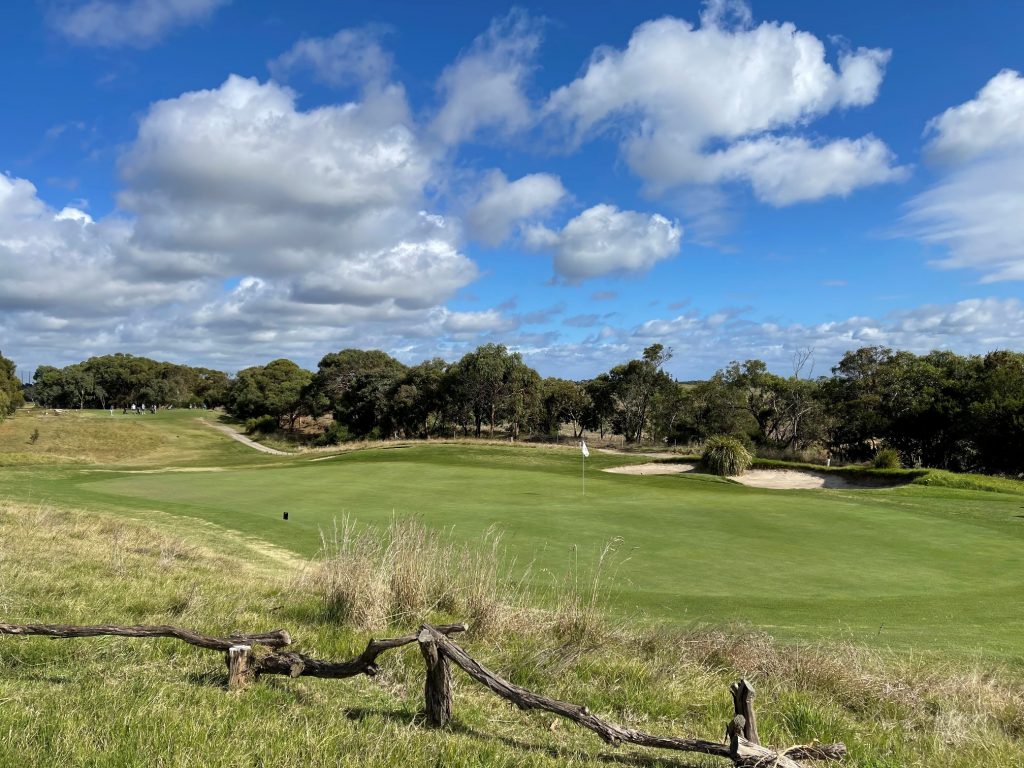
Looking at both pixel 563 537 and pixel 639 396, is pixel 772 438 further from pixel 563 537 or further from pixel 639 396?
pixel 563 537

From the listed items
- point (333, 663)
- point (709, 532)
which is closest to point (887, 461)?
point (709, 532)

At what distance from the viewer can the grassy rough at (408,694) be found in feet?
12.3

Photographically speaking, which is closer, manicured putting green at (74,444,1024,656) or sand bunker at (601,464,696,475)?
manicured putting green at (74,444,1024,656)

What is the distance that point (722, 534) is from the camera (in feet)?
47.6

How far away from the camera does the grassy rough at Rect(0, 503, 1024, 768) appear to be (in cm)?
374

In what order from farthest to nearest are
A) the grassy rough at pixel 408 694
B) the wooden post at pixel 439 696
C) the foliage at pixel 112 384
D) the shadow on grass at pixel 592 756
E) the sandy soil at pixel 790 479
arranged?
the foliage at pixel 112 384
the sandy soil at pixel 790 479
the wooden post at pixel 439 696
the shadow on grass at pixel 592 756
the grassy rough at pixel 408 694

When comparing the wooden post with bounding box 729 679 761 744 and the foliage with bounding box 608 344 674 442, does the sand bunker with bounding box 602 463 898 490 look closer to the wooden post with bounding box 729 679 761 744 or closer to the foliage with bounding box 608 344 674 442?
the foliage with bounding box 608 344 674 442

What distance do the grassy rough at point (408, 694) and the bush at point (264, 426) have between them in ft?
220

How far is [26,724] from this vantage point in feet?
12.2

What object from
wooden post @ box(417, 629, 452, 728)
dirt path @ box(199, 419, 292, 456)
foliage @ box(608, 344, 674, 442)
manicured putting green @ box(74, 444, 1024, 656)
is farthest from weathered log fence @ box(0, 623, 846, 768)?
dirt path @ box(199, 419, 292, 456)

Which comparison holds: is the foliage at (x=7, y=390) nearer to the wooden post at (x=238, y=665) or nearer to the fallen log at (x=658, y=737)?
the wooden post at (x=238, y=665)

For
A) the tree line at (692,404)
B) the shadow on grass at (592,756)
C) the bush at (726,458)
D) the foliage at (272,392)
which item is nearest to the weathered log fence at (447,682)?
the shadow on grass at (592,756)

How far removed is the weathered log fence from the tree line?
35.9m

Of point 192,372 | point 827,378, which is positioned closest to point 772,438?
point 827,378
